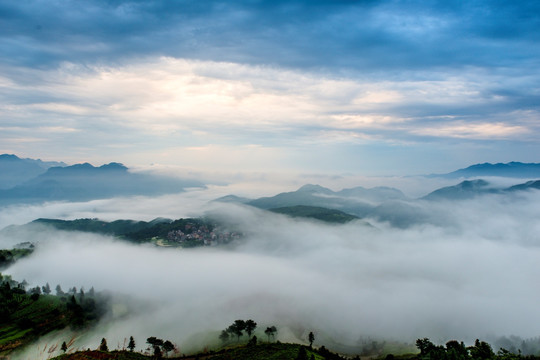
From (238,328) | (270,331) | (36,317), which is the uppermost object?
(36,317)

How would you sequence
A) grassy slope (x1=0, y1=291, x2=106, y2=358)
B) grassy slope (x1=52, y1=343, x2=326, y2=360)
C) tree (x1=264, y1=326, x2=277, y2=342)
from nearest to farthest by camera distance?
grassy slope (x1=52, y1=343, x2=326, y2=360) → grassy slope (x1=0, y1=291, x2=106, y2=358) → tree (x1=264, y1=326, x2=277, y2=342)

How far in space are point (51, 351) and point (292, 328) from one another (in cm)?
11538

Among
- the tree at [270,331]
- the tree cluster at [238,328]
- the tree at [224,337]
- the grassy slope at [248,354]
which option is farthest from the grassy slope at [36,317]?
the tree at [270,331]

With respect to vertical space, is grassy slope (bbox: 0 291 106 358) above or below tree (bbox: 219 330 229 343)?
above

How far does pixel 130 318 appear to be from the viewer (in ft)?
616

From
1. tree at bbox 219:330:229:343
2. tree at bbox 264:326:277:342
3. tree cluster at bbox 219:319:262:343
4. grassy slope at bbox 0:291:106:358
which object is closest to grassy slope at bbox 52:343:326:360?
tree cluster at bbox 219:319:262:343

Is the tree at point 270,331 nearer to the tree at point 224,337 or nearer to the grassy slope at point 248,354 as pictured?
the tree at point 224,337

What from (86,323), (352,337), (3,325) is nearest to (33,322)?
(3,325)

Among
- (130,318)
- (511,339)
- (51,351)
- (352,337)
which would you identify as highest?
(51,351)

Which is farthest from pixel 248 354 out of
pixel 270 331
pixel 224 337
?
pixel 270 331

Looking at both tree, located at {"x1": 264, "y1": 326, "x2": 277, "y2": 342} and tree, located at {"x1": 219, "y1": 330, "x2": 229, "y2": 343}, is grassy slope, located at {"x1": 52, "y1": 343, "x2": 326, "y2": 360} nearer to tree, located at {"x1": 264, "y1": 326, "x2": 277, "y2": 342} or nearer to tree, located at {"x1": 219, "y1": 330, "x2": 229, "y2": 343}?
tree, located at {"x1": 219, "y1": 330, "x2": 229, "y2": 343}

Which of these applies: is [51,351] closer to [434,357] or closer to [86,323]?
[86,323]

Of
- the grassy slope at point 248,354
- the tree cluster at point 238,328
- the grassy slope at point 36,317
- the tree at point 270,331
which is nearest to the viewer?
the grassy slope at point 248,354

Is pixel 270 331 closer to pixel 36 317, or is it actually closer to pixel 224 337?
pixel 224 337
